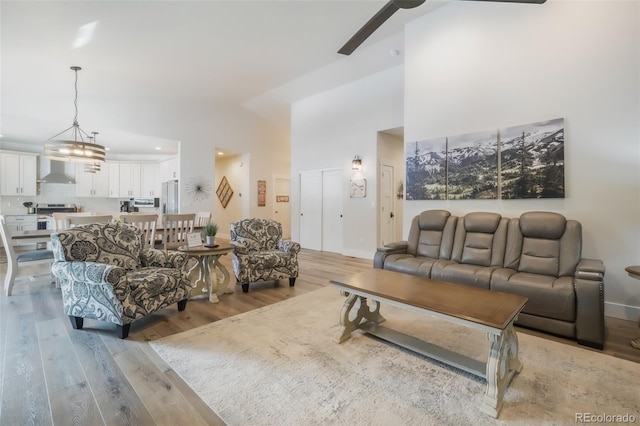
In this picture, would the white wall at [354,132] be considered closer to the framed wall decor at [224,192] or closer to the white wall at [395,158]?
the white wall at [395,158]

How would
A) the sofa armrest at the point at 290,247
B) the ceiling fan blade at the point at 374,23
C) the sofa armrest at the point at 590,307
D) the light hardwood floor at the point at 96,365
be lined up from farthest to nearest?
the sofa armrest at the point at 290,247 → the ceiling fan blade at the point at 374,23 → the sofa armrest at the point at 590,307 → the light hardwood floor at the point at 96,365

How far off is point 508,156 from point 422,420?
3.34m

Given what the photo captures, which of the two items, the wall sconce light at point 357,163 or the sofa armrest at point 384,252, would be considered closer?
the sofa armrest at point 384,252

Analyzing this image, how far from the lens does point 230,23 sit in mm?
4023

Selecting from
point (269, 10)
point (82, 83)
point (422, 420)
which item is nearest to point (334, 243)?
A: point (269, 10)

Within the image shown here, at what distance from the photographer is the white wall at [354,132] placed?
5.75 metres

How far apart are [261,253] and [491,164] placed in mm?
3316

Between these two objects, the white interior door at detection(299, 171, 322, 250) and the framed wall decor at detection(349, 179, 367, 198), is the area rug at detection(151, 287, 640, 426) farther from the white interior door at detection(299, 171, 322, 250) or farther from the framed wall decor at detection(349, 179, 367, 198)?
the white interior door at detection(299, 171, 322, 250)

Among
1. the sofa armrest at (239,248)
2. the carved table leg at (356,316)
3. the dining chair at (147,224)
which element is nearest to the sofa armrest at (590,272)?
the carved table leg at (356,316)

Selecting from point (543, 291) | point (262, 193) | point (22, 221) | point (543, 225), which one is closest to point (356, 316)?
point (543, 291)

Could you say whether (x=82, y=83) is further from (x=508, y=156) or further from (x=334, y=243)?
(x=508, y=156)

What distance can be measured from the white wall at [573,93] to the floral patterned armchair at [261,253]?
2.48 m

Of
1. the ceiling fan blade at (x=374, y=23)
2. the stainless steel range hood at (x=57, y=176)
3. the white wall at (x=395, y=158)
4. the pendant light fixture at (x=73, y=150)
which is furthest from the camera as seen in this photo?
the stainless steel range hood at (x=57, y=176)

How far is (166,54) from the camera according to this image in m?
4.68
